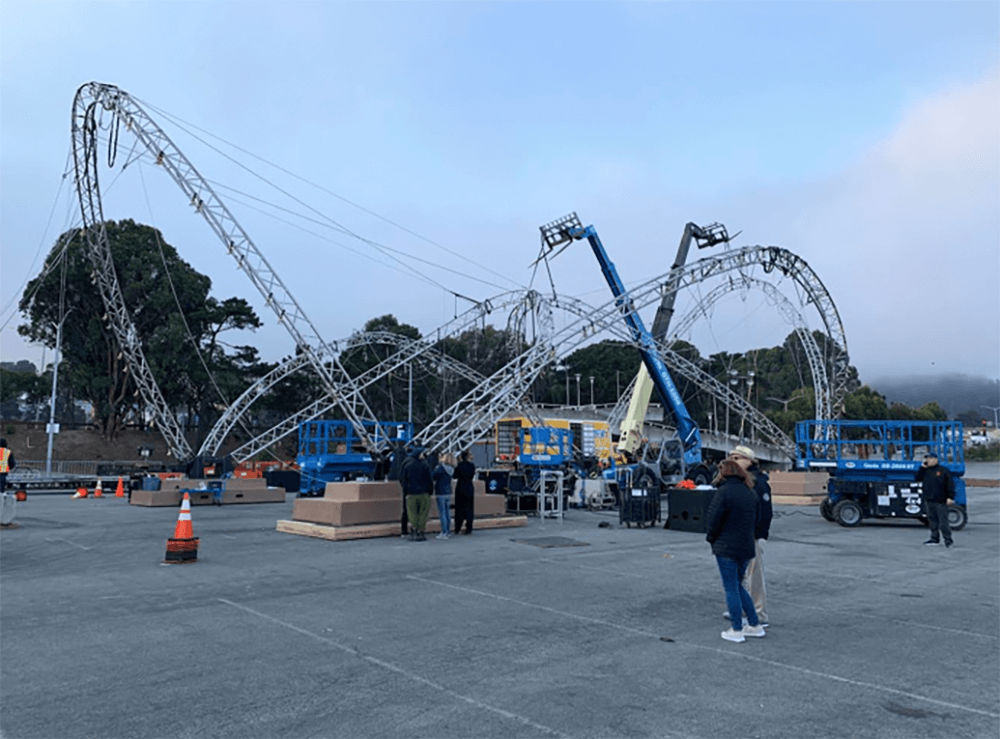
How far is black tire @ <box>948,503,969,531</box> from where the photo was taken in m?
18.0

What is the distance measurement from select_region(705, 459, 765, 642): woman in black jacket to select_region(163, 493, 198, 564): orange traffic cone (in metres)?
8.04

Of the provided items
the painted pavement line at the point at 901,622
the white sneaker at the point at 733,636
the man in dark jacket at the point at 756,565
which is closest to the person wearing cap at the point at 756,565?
the man in dark jacket at the point at 756,565

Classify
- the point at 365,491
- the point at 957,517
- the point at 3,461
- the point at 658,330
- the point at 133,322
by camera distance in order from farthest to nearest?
the point at 133,322 → the point at 658,330 → the point at 957,517 → the point at 3,461 → the point at 365,491

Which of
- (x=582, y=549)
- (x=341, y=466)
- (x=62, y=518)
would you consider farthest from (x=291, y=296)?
(x=582, y=549)

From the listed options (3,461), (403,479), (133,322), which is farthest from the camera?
(133,322)

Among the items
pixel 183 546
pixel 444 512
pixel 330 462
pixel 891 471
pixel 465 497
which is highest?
pixel 891 471

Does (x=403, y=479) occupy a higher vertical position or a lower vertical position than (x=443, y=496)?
higher

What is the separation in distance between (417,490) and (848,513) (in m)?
11.7

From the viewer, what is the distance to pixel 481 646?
22.2 feet

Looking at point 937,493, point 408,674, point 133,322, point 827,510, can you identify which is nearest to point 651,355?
point 827,510

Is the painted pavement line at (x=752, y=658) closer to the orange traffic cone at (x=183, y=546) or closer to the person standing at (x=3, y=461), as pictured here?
the orange traffic cone at (x=183, y=546)

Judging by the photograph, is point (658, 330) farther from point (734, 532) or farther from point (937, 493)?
point (734, 532)

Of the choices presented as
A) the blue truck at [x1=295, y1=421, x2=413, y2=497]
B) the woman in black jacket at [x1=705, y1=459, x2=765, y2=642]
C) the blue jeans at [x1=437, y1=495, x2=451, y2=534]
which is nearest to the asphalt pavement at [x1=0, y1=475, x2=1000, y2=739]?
the woman in black jacket at [x1=705, y1=459, x2=765, y2=642]

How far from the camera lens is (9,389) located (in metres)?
52.9
